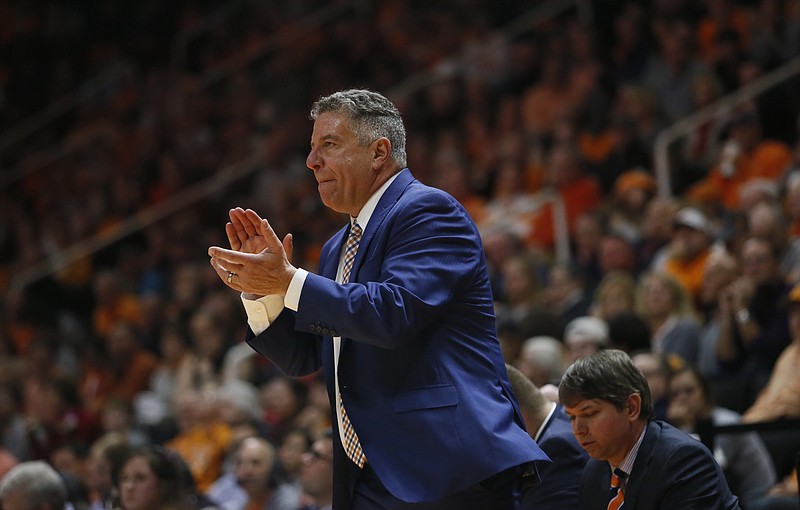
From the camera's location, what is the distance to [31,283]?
11.7 meters

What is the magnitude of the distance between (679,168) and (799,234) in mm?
1592

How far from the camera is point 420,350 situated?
3037 mm

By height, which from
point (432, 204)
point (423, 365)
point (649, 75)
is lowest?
point (423, 365)

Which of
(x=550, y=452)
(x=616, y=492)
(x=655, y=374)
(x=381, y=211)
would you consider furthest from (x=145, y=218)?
(x=381, y=211)

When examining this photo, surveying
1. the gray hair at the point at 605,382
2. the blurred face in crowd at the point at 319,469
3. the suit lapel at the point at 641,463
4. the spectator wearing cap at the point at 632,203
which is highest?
the spectator wearing cap at the point at 632,203

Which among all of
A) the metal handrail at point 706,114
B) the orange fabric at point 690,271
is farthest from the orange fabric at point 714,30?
the orange fabric at point 690,271

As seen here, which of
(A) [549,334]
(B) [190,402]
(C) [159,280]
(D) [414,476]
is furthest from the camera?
(C) [159,280]

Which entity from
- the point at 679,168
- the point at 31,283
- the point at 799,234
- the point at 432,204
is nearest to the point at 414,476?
the point at 432,204

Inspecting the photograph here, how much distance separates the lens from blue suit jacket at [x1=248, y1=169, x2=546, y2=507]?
115 inches

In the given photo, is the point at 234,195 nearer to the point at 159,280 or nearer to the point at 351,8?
the point at 159,280

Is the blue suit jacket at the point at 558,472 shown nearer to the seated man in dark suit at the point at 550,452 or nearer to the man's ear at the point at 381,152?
the seated man in dark suit at the point at 550,452

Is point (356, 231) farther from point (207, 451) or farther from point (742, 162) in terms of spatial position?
point (742, 162)

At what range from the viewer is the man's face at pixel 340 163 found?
125 inches

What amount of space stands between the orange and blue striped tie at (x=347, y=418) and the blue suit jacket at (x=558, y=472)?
906mm
